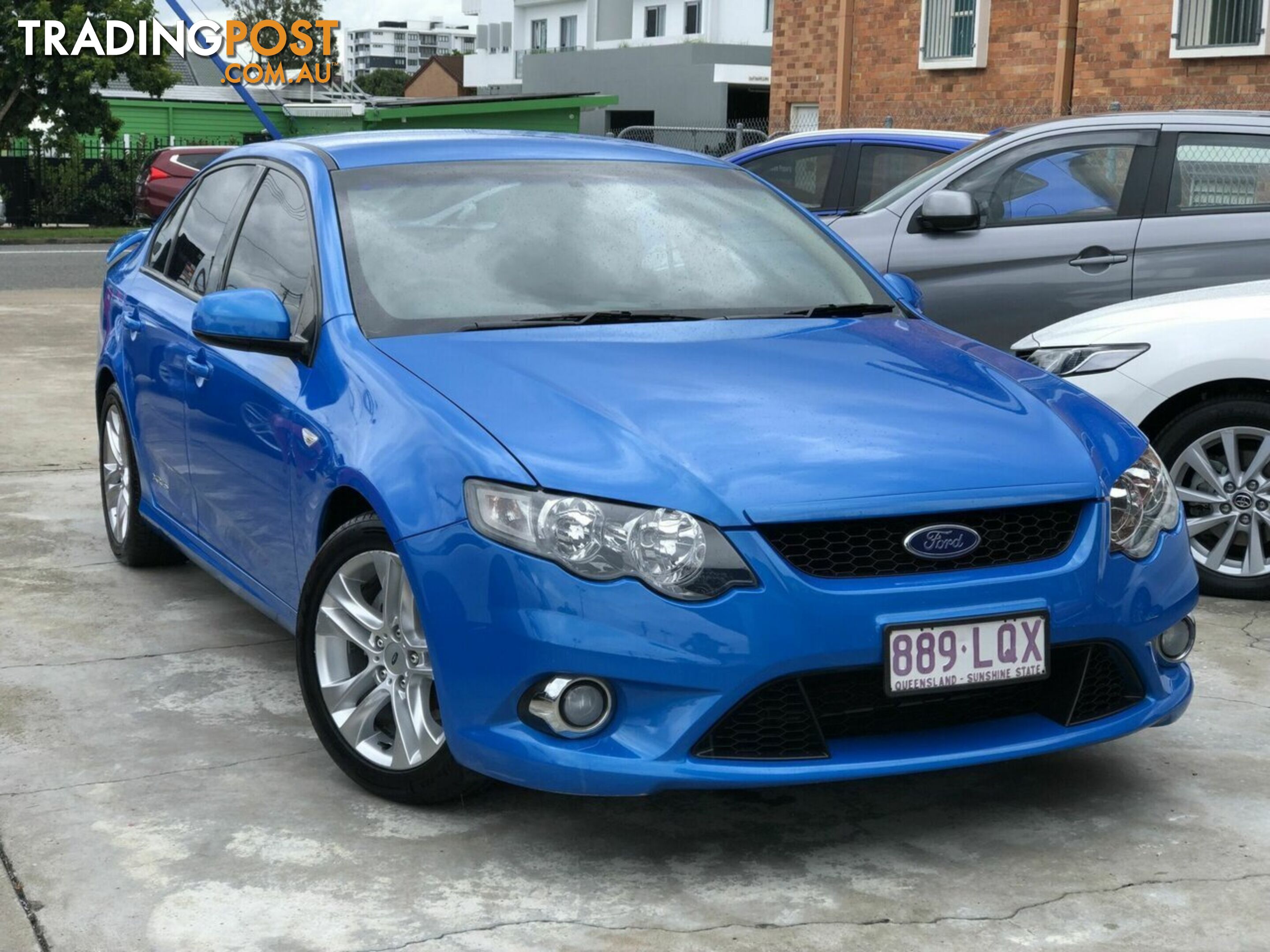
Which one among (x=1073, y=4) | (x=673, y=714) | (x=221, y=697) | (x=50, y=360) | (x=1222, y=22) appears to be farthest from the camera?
(x=1073, y=4)

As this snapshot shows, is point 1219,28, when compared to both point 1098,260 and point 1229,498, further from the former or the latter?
point 1229,498

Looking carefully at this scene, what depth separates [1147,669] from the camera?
12.5 feet

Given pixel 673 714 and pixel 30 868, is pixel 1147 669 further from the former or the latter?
pixel 30 868

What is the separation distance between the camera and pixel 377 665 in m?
3.93

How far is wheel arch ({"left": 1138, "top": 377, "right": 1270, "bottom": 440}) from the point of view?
19.1 ft

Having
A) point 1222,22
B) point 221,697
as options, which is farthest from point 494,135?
point 1222,22

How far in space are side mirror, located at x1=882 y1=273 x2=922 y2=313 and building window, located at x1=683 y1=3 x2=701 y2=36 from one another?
44778 mm

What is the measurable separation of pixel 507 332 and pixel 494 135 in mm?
1167

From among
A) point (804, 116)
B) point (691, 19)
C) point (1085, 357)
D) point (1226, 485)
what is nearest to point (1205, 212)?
point (1085, 357)

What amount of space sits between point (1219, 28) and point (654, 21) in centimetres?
3304

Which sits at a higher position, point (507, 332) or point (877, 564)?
point (507, 332)

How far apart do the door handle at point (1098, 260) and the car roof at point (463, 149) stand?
9.72ft

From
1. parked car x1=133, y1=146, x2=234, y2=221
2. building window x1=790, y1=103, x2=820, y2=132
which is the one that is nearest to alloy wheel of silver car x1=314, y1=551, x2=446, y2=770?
parked car x1=133, y1=146, x2=234, y2=221

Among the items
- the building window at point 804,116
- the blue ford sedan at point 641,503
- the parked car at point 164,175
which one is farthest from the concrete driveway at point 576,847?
the building window at point 804,116
